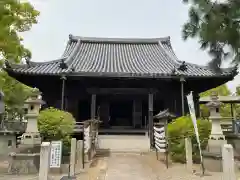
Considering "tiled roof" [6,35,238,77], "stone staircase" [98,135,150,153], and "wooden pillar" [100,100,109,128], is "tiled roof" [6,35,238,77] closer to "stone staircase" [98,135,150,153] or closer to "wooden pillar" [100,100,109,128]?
"wooden pillar" [100,100,109,128]

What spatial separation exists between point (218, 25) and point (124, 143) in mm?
9628

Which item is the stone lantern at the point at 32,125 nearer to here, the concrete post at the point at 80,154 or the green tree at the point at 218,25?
the concrete post at the point at 80,154

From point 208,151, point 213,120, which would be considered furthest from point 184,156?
point 213,120

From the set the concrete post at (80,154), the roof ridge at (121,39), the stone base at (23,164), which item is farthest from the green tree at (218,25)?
the roof ridge at (121,39)

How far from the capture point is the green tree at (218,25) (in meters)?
5.64

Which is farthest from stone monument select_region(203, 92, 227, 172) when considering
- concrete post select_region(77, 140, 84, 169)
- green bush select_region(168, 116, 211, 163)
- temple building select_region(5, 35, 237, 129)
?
temple building select_region(5, 35, 237, 129)

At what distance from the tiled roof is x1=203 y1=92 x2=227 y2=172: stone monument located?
9.57 ft

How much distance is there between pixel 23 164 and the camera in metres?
8.23

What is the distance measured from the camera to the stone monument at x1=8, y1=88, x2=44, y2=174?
822 centimetres

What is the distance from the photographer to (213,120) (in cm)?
955

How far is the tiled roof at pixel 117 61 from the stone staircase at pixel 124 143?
3.75m

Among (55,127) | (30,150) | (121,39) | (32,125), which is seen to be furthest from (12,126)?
(121,39)

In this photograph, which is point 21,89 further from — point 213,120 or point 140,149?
point 213,120

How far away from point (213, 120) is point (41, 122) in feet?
22.8
